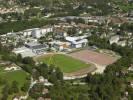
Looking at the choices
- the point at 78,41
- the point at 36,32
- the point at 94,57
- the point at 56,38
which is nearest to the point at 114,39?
the point at 78,41

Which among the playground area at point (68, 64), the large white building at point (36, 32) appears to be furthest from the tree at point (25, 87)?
the large white building at point (36, 32)

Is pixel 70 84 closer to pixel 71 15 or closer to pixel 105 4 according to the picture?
pixel 71 15

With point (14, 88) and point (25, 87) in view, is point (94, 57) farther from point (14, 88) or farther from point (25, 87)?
point (14, 88)

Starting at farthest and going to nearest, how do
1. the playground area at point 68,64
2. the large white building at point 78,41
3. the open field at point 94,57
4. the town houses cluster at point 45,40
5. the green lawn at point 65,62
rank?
the large white building at point 78,41
the town houses cluster at point 45,40
the open field at point 94,57
the green lawn at point 65,62
the playground area at point 68,64

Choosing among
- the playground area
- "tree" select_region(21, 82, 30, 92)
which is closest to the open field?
the playground area

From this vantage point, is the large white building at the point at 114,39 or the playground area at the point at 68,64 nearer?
the playground area at the point at 68,64

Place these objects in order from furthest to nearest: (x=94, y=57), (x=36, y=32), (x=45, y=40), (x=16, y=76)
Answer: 1. (x=36, y=32)
2. (x=45, y=40)
3. (x=94, y=57)
4. (x=16, y=76)

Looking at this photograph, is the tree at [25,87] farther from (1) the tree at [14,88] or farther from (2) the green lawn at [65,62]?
(2) the green lawn at [65,62]

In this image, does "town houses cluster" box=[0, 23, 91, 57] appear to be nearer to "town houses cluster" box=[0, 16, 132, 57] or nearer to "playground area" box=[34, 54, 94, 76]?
"town houses cluster" box=[0, 16, 132, 57]
